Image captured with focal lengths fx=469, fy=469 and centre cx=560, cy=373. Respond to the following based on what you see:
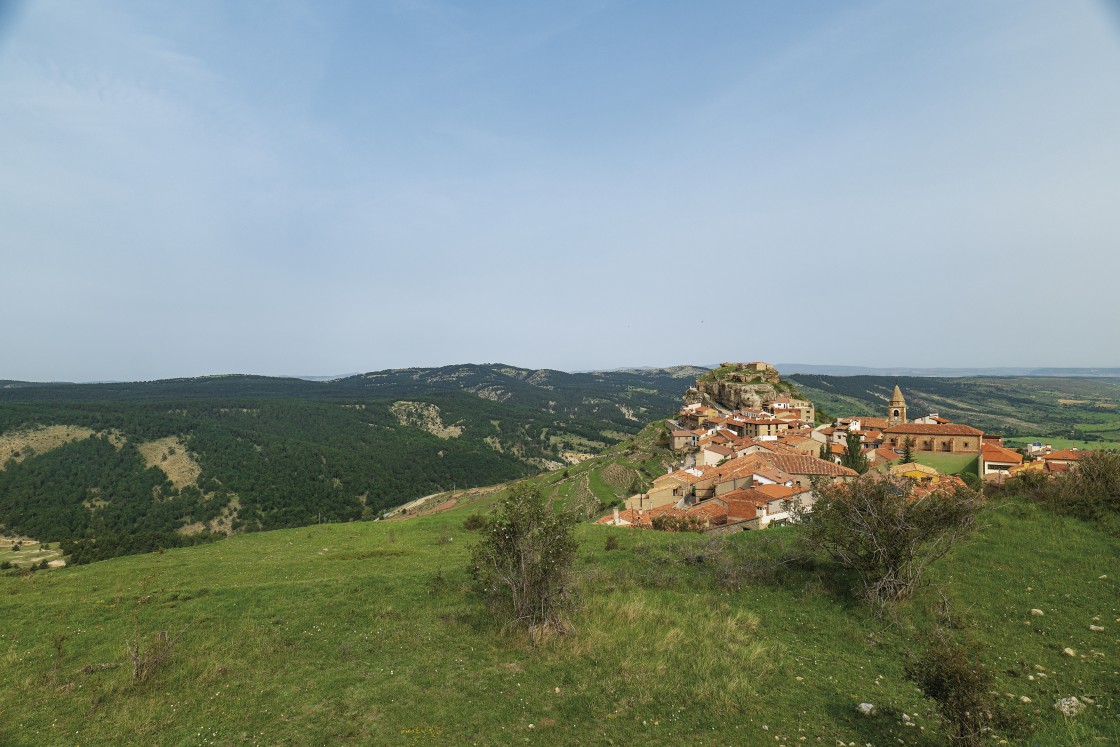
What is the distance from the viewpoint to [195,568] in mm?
24031

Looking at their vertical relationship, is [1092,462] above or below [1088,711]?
above

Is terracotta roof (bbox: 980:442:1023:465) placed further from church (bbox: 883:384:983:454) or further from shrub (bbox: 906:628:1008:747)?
shrub (bbox: 906:628:1008:747)

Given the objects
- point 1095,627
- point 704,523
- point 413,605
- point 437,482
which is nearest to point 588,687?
point 413,605

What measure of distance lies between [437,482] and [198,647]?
528 ft

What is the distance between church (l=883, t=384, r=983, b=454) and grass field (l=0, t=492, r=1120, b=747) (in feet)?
198

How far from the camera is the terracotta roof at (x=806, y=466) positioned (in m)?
47.8

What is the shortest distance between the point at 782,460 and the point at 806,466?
4045 mm

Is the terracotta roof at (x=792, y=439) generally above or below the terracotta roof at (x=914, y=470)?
below

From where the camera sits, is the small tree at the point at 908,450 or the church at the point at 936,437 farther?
the church at the point at 936,437

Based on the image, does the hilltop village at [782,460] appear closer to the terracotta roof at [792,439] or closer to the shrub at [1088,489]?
the terracotta roof at [792,439]

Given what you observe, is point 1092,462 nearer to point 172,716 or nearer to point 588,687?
point 588,687

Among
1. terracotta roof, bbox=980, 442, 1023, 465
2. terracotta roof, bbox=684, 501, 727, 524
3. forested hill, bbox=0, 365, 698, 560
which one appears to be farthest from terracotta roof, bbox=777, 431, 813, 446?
forested hill, bbox=0, 365, 698, 560

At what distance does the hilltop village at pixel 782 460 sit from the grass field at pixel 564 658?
664cm

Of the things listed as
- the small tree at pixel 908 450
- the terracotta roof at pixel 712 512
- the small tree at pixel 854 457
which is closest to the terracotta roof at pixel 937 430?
the small tree at pixel 908 450
